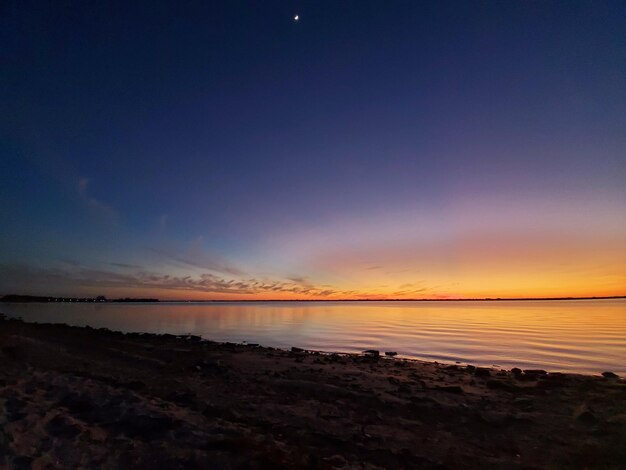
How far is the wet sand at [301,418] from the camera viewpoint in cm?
646

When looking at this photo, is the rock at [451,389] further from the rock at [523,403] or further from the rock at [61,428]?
the rock at [61,428]

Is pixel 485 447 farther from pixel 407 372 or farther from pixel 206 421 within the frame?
pixel 407 372

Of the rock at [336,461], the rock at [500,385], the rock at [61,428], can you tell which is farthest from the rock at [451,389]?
the rock at [61,428]

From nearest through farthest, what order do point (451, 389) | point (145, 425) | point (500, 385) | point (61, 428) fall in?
point (61, 428)
point (145, 425)
point (451, 389)
point (500, 385)

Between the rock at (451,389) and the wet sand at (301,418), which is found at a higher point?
the wet sand at (301,418)

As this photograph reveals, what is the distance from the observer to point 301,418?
9055 millimetres

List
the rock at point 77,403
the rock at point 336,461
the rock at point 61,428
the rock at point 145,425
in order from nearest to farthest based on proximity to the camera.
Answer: the rock at point 336,461
the rock at point 61,428
the rock at point 145,425
the rock at point 77,403

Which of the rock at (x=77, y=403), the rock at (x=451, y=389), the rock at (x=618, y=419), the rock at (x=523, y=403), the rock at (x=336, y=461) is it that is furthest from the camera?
the rock at (x=451, y=389)

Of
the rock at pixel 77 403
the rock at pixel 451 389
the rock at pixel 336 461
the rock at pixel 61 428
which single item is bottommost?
the rock at pixel 451 389

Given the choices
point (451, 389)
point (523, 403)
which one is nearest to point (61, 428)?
point (451, 389)

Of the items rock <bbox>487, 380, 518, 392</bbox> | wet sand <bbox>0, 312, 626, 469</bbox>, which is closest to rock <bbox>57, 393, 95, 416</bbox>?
wet sand <bbox>0, 312, 626, 469</bbox>

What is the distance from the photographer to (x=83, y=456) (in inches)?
238

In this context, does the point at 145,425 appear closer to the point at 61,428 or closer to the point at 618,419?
the point at 61,428

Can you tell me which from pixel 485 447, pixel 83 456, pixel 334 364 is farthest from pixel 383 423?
pixel 334 364
